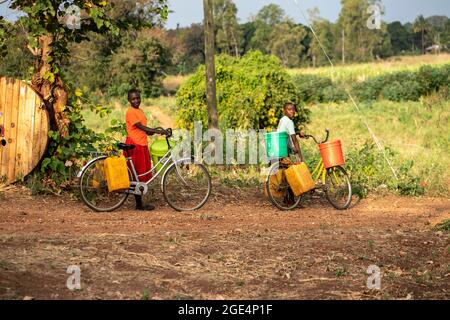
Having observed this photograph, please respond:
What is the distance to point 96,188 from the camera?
9.49 m

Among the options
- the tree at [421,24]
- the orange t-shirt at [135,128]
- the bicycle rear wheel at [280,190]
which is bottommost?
the bicycle rear wheel at [280,190]

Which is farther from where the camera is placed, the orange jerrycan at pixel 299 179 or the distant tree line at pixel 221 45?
the distant tree line at pixel 221 45

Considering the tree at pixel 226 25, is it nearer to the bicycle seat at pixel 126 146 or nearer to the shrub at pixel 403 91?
the shrub at pixel 403 91

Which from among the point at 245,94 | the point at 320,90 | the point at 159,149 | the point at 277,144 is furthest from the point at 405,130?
the point at 320,90

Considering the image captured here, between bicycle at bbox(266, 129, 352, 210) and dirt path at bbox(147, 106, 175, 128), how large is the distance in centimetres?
1391

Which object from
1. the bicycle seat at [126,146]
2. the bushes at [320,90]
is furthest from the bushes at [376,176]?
the bushes at [320,90]

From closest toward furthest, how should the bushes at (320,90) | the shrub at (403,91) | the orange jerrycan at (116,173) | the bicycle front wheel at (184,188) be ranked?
1. the orange jerrycan at (116,173)
2. the bicycle front wheel at (184,188)
3. the shrub at (403,91)
4. the bushes at (320,90)

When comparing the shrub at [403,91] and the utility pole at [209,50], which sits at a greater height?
the shrub at [403,91]

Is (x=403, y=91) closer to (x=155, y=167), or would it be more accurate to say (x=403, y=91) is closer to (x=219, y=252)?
(x=155, y=167)

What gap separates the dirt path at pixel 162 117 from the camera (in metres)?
25.0

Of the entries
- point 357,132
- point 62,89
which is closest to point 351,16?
point 357,132

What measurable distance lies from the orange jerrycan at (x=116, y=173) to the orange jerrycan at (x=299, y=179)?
2319mm

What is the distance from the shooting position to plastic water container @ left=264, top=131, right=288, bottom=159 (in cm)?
1002

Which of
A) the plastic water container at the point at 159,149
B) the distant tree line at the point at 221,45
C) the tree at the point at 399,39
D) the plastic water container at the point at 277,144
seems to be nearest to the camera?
the plastic water container at the point at 159,149
